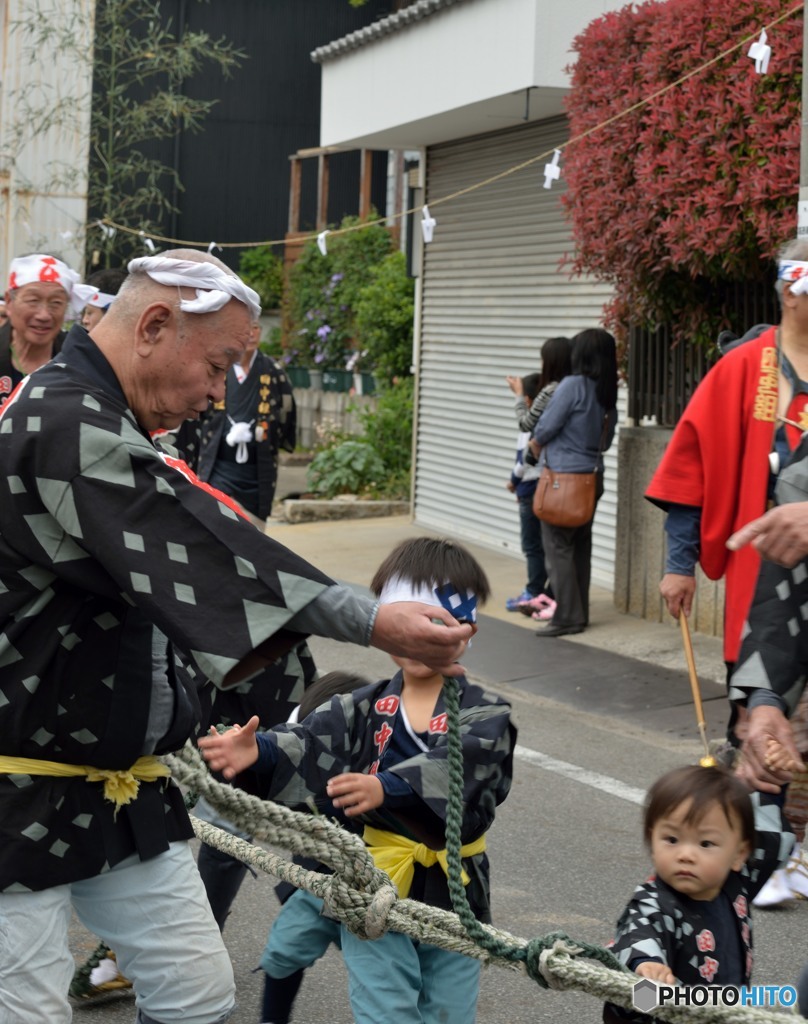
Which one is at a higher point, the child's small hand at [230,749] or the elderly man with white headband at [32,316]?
the elderly man with white headband at [32,316]

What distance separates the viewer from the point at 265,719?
4.01 m

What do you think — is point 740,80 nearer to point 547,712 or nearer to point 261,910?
point 547,712

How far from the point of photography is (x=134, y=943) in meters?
2.73

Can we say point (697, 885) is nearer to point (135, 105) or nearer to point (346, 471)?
point (346, 471)

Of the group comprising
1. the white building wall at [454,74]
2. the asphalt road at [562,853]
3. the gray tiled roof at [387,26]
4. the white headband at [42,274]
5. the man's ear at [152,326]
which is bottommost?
the asphalt road at [562,853]

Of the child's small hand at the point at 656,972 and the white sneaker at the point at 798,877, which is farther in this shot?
the white sneaker at the point at 798,877

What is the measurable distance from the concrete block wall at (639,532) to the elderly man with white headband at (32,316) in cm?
427

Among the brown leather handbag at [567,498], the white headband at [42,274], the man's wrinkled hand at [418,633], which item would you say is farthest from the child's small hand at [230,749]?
the brown leather handbag at [567,498]

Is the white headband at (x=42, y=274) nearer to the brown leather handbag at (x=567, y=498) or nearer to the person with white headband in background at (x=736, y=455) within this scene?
the person with white headband in background at (x=736, y=455)

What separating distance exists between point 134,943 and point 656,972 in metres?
1.01

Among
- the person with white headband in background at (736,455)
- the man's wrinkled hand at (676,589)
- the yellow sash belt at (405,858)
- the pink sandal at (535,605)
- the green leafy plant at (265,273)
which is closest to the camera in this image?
the yellow sash belt at (405,858)

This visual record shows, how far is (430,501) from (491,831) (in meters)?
8.16

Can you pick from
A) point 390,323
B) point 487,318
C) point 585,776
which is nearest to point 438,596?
point 585,776

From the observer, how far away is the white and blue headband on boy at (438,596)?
309 cm
